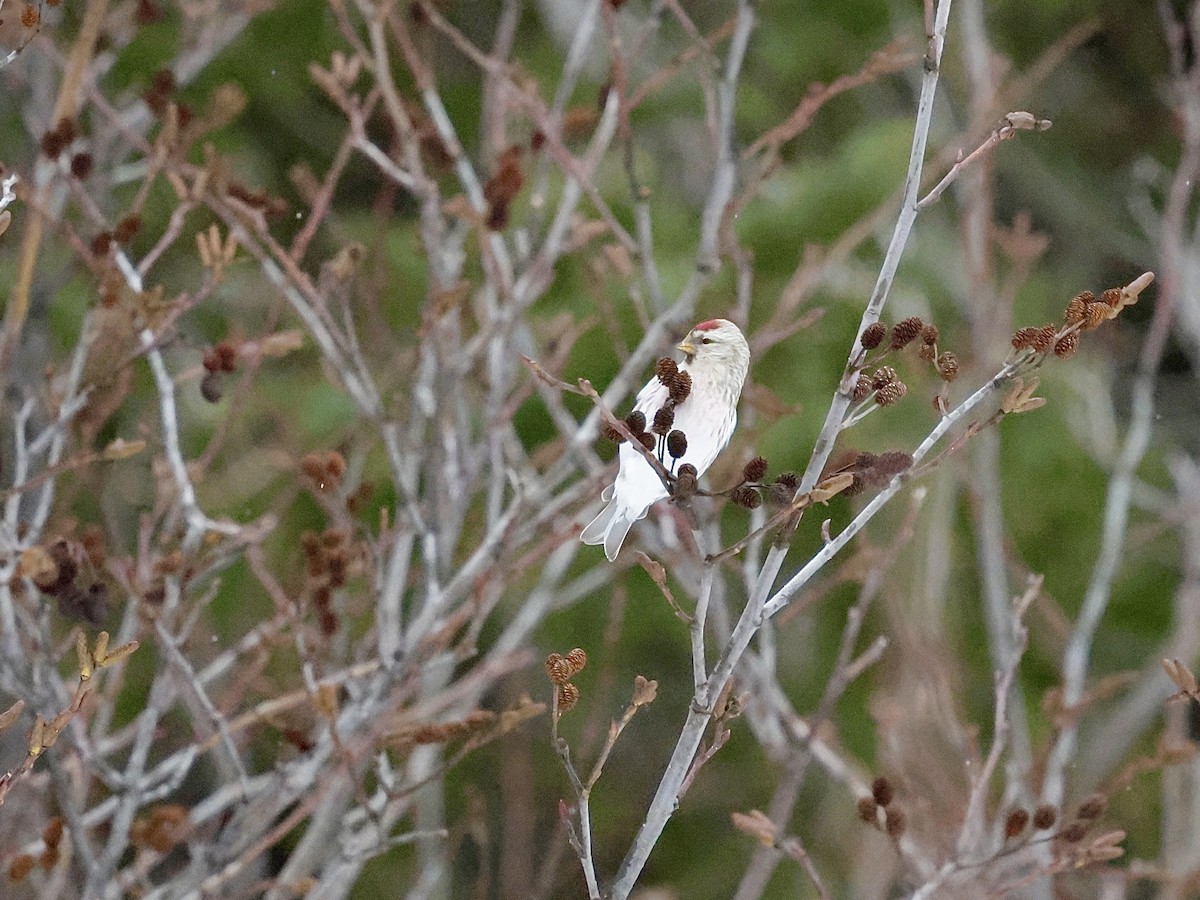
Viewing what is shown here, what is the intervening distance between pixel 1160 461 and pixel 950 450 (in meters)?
3.75

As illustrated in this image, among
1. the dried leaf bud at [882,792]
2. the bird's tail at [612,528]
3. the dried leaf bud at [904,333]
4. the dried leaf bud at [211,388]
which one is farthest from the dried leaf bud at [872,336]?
the dried leaf bud at [211,388]

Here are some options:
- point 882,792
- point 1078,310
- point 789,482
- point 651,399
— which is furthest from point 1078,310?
point 882,792

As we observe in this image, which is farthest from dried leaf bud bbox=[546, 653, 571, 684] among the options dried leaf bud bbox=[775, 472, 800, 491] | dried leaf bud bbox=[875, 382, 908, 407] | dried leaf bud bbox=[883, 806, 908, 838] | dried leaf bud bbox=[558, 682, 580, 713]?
dried leaf bud bbox=[883, 806, 908, 838]

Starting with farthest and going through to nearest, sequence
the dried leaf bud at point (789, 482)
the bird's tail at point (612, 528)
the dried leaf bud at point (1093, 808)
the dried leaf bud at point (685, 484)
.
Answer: the dried leaf bud at point (1093, 808)
the bird's tail at point (612, 528)
the dried leaf bud at point (789, 482)
the dried leaf bud at point (685, 484)

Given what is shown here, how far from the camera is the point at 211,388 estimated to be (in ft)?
6.34

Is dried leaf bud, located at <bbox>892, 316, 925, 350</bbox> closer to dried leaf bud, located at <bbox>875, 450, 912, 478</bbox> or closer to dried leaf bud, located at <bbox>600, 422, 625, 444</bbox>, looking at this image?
dried leaf bud, located at <bbox>875, 450, 912, 478</bbox>

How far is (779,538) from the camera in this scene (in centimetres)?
121

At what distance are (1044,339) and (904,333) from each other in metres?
0.12

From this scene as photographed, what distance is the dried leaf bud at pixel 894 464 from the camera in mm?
1190

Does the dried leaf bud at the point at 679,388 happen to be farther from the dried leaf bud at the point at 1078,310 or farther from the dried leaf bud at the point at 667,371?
the dried leaf bud at the point at 1078,310

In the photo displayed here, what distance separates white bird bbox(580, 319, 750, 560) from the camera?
1.28 meters

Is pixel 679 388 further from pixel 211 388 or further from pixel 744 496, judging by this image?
pixel 211 388

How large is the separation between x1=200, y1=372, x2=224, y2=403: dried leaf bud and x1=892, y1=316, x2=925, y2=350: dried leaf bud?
1069mm

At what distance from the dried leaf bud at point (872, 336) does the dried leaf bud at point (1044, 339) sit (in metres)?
0.13
